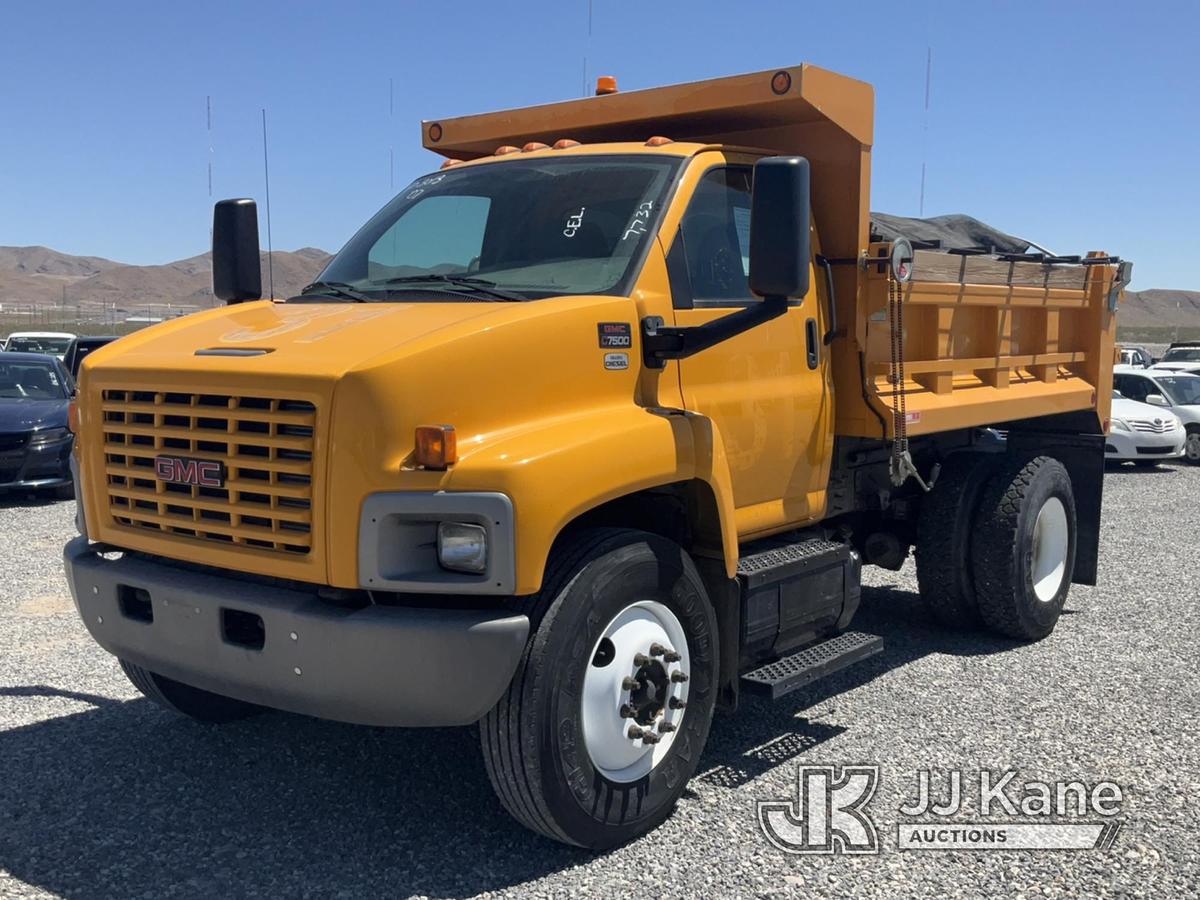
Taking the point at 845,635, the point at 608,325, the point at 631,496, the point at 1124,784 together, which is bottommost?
the point at 1124,784

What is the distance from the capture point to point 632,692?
13.6 feet

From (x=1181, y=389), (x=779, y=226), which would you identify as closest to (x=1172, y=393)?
(x=1181, y=389)

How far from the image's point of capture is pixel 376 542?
357 cm

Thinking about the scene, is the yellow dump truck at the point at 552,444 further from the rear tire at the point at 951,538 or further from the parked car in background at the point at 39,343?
the parked car in background at the point at 39,343

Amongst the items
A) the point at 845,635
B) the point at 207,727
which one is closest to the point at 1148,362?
the point at 845,635

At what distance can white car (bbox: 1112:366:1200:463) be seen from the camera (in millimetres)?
18938

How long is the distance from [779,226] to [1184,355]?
88.2ft

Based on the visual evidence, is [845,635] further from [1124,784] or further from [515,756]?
[515,756]

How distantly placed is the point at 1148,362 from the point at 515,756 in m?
28.1

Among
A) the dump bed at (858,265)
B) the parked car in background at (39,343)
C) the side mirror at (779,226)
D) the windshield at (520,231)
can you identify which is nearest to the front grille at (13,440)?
the dump bed at (858,265)

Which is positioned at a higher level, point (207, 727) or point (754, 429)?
point (754, 429)

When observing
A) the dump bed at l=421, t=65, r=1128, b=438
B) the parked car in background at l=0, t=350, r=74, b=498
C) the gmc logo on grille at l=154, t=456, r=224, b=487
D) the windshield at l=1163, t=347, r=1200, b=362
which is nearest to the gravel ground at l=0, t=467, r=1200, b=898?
the gmc logo on grille at l=154, t=456, r=224, b=487

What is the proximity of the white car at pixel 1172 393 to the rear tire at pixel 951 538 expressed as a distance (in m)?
13.3

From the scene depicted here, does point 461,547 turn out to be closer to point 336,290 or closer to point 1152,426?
point 336,290
